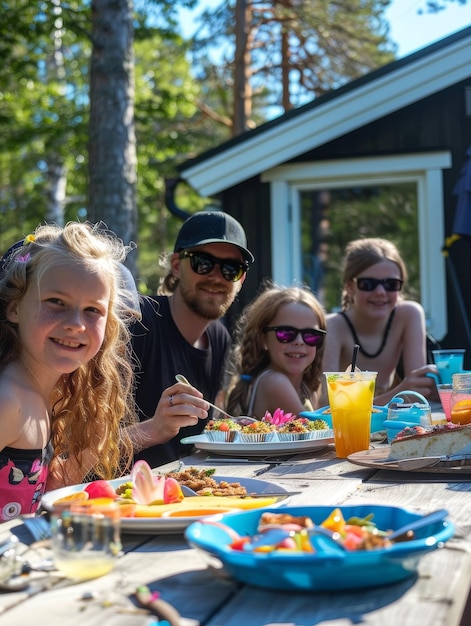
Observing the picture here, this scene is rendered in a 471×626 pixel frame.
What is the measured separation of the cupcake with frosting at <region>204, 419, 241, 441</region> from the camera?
2.90 meters

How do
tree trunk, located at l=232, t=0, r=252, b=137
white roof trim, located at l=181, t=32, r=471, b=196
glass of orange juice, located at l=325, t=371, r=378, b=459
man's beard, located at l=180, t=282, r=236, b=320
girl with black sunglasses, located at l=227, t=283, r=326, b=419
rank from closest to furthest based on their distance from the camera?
glass of orange juice, located at l=325, t=371, r=378, b=459 < girl with black sunglasses, located at l=227, t=283, r=326, b=419 < man's beard, located at l=180, t=282, r=236, b=320 < white roof trim, located at l=181, t=32, r=471, b=196 < tree trunk, located at l=232, t=0, r=252, b=137

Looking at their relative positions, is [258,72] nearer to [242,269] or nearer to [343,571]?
[242,269]

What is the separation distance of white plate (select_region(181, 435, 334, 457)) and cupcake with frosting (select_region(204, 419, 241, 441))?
0.03 metres

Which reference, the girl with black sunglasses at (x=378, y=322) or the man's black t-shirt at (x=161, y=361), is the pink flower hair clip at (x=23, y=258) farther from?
the girl with black sunglasses at (x=378, y=322)

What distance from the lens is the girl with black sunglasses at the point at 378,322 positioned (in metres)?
4.92

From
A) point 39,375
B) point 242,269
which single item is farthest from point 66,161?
point 39,375

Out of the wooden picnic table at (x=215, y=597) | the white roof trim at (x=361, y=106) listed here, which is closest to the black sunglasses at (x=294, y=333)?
the wooden picnic table at (x=215, y=597)

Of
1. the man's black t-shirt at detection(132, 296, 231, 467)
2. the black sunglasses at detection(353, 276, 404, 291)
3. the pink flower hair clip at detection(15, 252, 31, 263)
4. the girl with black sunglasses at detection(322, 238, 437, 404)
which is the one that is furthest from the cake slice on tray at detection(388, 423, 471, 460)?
the black sunglasses at detection(353, 276, 404, 291)

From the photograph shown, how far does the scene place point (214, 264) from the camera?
12.8ft

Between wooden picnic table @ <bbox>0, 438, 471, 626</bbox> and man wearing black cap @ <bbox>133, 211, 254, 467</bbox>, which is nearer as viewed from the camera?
wooden picnic table @ <bbox>0, 438, 471, 626</bbox>

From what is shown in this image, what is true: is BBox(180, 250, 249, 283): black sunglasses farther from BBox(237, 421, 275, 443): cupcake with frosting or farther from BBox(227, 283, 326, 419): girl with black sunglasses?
BBox(237, 421, 275, 443): cupcake with frosting

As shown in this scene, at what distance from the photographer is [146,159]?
19141 mm

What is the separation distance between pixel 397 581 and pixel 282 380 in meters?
2.43

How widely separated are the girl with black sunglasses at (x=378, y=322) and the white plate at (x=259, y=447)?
1.98m
